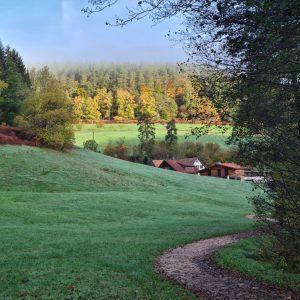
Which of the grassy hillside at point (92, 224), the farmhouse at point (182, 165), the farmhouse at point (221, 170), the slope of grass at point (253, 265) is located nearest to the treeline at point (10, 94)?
the grassy hillside at point (92, 224)

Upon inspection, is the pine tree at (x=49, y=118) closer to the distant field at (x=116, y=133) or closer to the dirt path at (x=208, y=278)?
the distant field at (x=116, y=133)

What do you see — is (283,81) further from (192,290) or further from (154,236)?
(154,236)

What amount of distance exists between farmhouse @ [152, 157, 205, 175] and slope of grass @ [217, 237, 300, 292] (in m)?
81.0

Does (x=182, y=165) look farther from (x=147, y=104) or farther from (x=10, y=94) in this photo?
(x=10, y=94)

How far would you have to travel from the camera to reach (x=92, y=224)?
91.1 ft

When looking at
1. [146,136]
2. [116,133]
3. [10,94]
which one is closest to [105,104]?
[116,133]

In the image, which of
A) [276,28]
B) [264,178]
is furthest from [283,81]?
[264,178]

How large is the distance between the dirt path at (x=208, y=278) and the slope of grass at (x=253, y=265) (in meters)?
0.34

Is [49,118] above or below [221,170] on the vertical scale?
above

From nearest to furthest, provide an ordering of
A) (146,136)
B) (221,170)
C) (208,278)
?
(208,278)
(221,170)
(146,136)

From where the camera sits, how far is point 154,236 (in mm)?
21297

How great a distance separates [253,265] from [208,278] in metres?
2.47

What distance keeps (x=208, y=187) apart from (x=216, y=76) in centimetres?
5015

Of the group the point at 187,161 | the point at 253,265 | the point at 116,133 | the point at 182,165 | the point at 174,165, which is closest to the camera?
the point at 253,265
